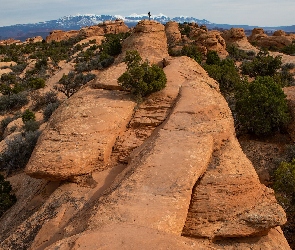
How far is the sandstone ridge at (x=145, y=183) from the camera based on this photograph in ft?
28.2

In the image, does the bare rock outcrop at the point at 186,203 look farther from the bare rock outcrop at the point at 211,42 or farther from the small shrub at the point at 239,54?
the small shrub at the point at 239,54

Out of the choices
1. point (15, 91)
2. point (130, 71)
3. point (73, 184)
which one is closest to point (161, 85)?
point (130, 71)

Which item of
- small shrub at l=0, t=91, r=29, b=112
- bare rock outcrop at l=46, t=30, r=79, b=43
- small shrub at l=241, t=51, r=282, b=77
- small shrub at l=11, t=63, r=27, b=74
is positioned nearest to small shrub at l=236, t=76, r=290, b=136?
small shrub at l=241, t=51, r=282, b=77

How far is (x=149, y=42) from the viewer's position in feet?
92.6

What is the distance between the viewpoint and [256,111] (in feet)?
72.3

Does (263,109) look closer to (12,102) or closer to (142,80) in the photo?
(142,80)

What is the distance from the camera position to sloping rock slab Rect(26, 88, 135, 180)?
11766 mm

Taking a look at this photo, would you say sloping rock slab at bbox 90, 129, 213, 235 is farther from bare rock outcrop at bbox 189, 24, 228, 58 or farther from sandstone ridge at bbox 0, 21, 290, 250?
bare rock outcrop at bbox 189, 24, 228, 58

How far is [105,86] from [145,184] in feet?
29.5

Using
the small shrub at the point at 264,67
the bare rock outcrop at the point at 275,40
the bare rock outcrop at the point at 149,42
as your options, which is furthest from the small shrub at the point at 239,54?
the bare rock outcrop at the point at 149,42

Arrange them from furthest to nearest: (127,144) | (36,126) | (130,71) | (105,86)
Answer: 1. (36,126)
2. (105,86)
3. (130,71)
4. (127,144)

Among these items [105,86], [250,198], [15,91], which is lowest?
[15,91]

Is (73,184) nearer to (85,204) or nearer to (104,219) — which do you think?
(85,204)

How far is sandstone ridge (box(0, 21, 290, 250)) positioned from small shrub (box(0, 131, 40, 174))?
4224 mm
